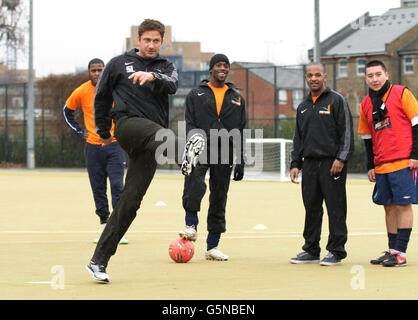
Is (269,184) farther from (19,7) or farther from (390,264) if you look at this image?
(19,7)

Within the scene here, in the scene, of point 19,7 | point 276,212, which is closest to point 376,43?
point 19,7

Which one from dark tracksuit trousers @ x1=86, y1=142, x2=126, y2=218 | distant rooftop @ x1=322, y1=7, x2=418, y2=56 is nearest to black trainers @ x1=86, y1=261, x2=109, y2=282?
dark tracksuit trousers @ x1=86, y1=142, x2=126, y2=218

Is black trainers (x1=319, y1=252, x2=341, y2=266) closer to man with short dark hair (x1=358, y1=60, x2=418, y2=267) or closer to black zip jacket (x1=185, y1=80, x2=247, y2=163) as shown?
man with short dark hair (x1=358, y1=60, x2=418, y2=267)

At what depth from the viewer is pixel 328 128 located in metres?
8.22

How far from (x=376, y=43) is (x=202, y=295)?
5111cm

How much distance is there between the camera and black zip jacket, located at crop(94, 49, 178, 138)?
6902 millimetres

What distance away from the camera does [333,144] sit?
322 inches

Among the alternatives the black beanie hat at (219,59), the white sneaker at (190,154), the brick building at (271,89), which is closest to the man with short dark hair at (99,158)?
the black beanie hat at (219,59)

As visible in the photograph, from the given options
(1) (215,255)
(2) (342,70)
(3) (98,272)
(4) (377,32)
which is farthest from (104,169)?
(4) (377,32)

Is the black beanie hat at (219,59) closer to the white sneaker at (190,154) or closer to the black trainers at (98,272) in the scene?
the white sneaker at (190,154)

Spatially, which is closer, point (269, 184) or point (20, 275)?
point (20, 275)

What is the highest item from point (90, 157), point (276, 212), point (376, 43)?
point (376, 43)

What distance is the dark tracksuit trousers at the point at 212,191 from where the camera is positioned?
8.56 m

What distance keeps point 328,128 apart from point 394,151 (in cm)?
70
